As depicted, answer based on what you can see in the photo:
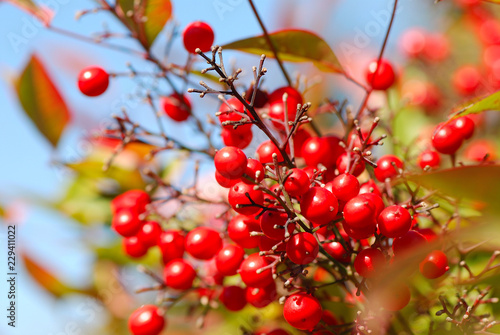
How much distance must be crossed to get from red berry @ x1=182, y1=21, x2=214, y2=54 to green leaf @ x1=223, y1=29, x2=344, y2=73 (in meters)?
0.05

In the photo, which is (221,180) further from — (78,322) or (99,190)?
(78,322)

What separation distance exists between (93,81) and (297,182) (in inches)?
22.7

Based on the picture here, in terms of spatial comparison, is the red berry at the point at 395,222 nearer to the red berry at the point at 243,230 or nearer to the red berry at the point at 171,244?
the red berry at the point at 243,230

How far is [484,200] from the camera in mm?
521

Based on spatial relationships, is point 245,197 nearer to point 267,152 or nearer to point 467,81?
point 267,152

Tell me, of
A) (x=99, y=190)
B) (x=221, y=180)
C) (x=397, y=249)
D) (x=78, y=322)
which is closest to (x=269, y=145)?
(x=221, y=180)

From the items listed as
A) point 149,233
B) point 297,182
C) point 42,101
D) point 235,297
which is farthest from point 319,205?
point 42,101

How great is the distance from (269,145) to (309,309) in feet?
0.90

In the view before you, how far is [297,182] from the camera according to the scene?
0.69m

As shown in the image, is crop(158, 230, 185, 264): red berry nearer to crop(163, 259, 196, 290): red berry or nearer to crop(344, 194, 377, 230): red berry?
crop(163, 259, 196, 290): red berry

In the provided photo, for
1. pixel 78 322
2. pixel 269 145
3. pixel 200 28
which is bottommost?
pixel 78 322

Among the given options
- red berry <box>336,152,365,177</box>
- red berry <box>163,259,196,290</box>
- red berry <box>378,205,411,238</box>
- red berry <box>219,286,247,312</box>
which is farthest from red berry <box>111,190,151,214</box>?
red berry <box>378,205,411,238</box>

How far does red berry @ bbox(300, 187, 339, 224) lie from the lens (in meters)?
0.68

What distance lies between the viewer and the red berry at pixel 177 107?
1104 mm
